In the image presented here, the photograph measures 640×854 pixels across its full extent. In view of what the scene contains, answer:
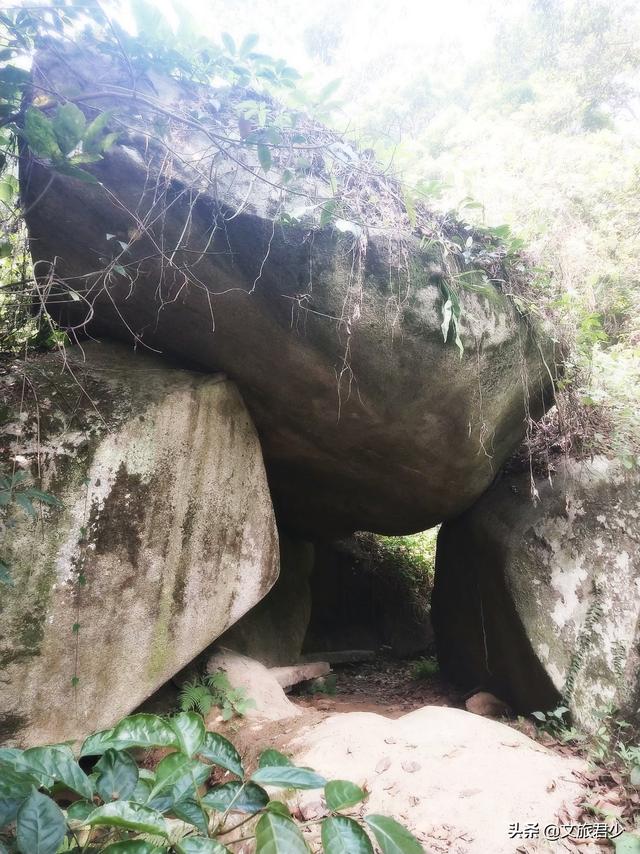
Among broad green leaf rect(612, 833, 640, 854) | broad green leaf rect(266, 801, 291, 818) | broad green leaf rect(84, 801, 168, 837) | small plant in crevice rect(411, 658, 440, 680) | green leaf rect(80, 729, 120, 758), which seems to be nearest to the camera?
broad green leaf rect(84, 801, 168, 837)

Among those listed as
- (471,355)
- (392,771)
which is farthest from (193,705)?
(471,355)

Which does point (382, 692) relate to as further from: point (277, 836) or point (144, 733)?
point (277, 836)

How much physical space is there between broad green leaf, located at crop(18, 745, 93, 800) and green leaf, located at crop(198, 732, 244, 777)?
0.39 m

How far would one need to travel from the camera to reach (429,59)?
13.8 meters

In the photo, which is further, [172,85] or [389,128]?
[389,128]

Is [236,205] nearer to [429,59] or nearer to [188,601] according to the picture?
[188,601]

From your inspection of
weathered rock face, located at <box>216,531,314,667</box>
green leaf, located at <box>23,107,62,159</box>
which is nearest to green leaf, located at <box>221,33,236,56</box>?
green leaf, located at <box>23,107,62,159</box>

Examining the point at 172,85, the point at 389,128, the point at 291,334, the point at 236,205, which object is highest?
the point at 389,128

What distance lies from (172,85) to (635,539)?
525cm

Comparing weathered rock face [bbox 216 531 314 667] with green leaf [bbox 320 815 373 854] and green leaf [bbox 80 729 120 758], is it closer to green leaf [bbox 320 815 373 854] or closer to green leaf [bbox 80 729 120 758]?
green leaf [bbox 80 729 120 758]

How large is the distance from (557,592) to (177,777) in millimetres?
4014

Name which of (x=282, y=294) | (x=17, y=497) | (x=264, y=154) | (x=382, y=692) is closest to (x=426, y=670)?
(x=382, y=692)

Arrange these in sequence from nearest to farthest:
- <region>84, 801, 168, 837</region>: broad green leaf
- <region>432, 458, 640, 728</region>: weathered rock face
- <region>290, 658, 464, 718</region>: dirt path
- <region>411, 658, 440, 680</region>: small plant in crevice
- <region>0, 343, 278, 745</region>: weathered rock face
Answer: <region>84, 801, 168, 837</region>: broad green leaf
<region>0, 343, 278, 745</region>: weathered rock face
<region>432, 458, 640, 728</region>: weathered rock face
<region>290, 658, 464, 718</region>: dirt path
<region>411, 658, 440, 680</region>: small plant in crevice

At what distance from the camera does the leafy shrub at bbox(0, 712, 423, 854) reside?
4.52ft
